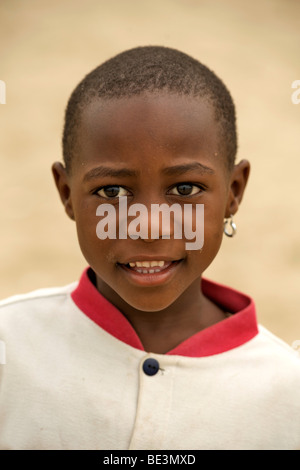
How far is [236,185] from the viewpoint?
1.45 m

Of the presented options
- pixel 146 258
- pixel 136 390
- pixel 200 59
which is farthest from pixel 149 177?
pixel 200 59

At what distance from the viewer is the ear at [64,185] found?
1421 millimetres

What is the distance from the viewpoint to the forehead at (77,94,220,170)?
1.21 m

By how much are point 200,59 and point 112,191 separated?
136 inches

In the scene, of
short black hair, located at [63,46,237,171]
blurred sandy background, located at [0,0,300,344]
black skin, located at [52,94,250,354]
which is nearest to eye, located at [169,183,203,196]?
black skin, located at [52,94,250,354]

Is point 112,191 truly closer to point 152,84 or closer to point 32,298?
point 152,84

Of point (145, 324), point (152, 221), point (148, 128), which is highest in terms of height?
point (148, 128)

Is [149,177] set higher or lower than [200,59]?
lower

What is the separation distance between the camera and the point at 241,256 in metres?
2.94

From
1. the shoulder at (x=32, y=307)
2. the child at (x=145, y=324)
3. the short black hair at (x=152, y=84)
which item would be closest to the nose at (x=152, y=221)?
the child at (x=145, y=324)

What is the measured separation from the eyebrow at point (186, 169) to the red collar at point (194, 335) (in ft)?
1.10

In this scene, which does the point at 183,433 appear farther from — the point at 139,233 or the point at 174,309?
the point at 139,233

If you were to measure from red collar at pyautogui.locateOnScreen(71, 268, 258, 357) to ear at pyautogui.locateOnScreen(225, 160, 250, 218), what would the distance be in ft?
0.72

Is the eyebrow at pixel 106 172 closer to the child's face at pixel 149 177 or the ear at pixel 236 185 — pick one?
the child's face at pixel 149 177
